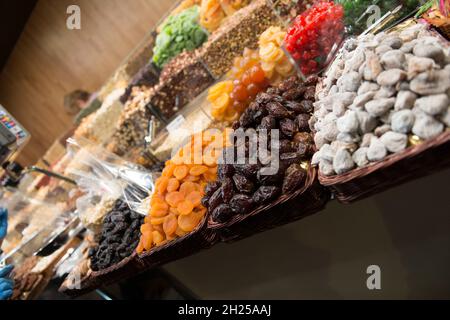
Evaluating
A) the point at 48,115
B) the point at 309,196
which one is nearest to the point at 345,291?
the point at 309,196

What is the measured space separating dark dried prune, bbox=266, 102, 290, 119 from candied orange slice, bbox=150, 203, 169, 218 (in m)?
0.67

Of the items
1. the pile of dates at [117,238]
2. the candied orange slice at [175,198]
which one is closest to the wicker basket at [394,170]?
the candied orange slice at [175,198]

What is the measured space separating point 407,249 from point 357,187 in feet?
2.15

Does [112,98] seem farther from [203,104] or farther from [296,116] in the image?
[296,116]

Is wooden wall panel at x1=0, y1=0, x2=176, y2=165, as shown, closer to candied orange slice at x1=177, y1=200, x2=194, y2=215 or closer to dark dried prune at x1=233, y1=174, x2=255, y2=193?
candied orange slice at x1=177, y1=200, x2=194, y2=215

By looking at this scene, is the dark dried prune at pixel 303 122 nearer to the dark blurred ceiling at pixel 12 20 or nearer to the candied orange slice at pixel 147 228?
the candied orange slice at pixel 147 228

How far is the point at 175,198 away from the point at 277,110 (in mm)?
615

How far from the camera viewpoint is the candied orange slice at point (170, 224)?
170 centimetres

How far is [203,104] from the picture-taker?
8.28ft

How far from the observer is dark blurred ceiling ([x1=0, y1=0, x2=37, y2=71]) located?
12.1 feet

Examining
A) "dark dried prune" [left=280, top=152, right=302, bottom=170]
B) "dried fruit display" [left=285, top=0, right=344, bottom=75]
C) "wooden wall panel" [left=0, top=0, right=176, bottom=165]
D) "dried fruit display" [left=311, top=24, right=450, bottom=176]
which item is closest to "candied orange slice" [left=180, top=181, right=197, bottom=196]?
"dark dried prune" [left=280, top=152, right=302, bottom=170]

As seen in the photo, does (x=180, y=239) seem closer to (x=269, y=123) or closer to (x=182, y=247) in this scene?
(x=182, y=247)
